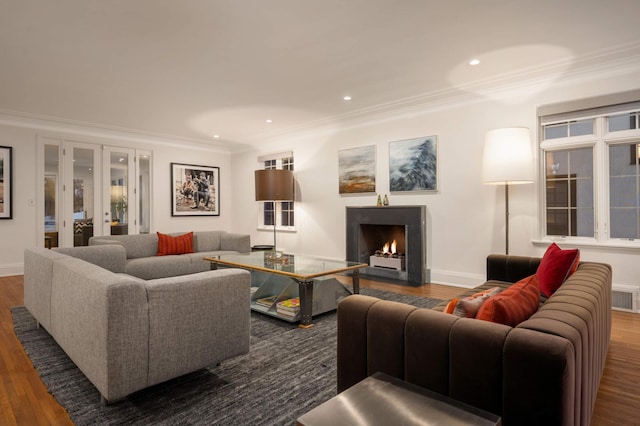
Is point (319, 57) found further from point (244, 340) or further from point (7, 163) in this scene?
point (7, 163)

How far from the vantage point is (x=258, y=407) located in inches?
71.6

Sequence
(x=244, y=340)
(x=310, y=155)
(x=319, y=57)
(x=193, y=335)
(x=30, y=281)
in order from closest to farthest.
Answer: (x=193, y=335)
(x=244, y=340)
(x=30, y=281)
(x=319, y=57)
(x=310, y=155)

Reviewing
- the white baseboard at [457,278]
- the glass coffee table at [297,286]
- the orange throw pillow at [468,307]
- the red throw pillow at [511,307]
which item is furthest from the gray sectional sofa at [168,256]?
the red throw pillow at [511,307]

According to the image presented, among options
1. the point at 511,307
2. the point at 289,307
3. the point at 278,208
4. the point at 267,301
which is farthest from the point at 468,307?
the point at 278,208

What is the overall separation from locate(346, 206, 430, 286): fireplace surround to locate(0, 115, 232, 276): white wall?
3.79 metres

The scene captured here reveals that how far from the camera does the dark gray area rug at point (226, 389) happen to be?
174 cm

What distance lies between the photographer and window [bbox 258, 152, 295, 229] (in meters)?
7.00

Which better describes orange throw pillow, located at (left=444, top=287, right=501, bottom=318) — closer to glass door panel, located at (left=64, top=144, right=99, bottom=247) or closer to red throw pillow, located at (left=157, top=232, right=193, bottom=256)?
red throw pillow, located at (left=157, top=232, right=193, bottom=256)

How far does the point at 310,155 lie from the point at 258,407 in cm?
508

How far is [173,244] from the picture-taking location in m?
5.20

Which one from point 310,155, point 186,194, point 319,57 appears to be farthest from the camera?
point 186,194

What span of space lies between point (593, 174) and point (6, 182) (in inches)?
311

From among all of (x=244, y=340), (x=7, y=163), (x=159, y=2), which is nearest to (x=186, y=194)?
(x=7, y=163)

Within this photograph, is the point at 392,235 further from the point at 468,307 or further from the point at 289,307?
the point at 468,307
